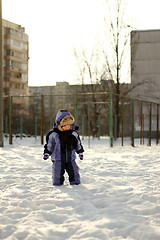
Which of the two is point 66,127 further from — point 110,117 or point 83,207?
point 110,117

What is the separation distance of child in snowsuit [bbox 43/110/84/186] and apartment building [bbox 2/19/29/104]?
144 ft

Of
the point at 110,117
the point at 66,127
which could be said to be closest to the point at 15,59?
the point at 110,117

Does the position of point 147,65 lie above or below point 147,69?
above

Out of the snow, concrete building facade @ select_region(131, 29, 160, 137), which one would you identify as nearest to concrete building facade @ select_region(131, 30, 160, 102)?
concrete building facade @ select_region(131, 29, 160, 137)

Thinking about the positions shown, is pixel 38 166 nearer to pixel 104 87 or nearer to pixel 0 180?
pixel 0 180

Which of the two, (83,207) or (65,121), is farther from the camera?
(65,121)

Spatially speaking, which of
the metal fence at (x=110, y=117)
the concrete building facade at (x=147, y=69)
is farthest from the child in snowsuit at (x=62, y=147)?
the concrete building facade at (x=147, y=69)

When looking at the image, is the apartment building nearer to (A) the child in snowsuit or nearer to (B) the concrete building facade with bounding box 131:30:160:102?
(B) the concrete building facade with bounding box 131:30:160:102

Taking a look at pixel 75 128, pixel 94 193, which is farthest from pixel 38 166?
pixel 94 193

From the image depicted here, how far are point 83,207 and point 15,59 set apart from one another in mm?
49390

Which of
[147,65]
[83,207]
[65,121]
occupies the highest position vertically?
[147,65]

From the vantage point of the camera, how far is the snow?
2.97 metres

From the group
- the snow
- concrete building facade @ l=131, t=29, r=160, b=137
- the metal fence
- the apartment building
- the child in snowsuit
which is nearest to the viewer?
the snow

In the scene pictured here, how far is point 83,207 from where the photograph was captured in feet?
12.5
